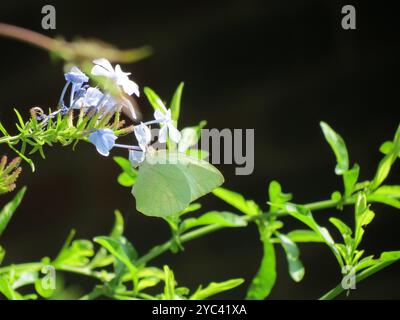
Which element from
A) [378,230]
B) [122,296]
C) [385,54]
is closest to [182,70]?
[385,54]

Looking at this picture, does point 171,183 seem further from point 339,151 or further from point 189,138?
point 339,151

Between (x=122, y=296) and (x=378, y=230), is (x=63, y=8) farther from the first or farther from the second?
(x=122, y=296)

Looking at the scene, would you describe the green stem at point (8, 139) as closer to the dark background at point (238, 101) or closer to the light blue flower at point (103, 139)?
the light blue flower at point (103, 139)

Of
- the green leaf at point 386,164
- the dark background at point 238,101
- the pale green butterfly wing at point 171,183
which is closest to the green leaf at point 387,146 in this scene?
the green leaf at point 386,164

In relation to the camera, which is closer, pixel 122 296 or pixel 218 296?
pixel 122 296

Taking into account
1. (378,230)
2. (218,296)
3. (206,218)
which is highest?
(206,218)

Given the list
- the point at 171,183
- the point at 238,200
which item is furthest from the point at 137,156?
the point at 238,200

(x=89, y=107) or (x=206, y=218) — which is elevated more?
(x=89, y=107)
